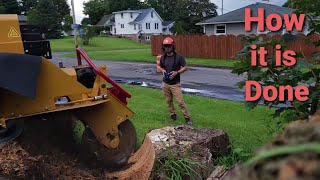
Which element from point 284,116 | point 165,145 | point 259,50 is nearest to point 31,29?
A: point 165,145

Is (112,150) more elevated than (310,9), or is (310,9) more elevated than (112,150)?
(310,9)

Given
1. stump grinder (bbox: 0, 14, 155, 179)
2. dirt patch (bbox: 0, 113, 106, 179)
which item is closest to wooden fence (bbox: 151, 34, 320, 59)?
stump grinder (bbox: 0, 14, 155, 179)

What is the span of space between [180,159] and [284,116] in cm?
128

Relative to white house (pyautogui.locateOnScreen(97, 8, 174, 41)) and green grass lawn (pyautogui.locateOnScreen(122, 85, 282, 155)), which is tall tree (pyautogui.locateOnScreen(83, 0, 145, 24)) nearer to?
white house (pyautogui.locateOnScreen(97, 8, 174, 41))

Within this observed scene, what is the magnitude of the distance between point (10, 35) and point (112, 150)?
1839 millimetres

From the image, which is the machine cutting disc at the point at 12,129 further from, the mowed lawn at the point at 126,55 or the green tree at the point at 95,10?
the green tree at the point at 95,10

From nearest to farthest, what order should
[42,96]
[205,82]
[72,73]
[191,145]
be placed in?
[42,96], [72,73], [191,145], [205,82]

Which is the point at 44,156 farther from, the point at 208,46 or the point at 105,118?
the point at 208,46

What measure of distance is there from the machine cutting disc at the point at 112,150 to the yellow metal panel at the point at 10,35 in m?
1.32

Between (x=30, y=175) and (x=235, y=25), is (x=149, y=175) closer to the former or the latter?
(x=30, y=175)

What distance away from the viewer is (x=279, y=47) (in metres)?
4.05

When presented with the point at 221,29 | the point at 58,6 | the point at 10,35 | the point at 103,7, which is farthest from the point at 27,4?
the point at 10,35

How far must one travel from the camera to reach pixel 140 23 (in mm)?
78938

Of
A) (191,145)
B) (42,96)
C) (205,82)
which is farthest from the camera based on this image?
(205,82)
